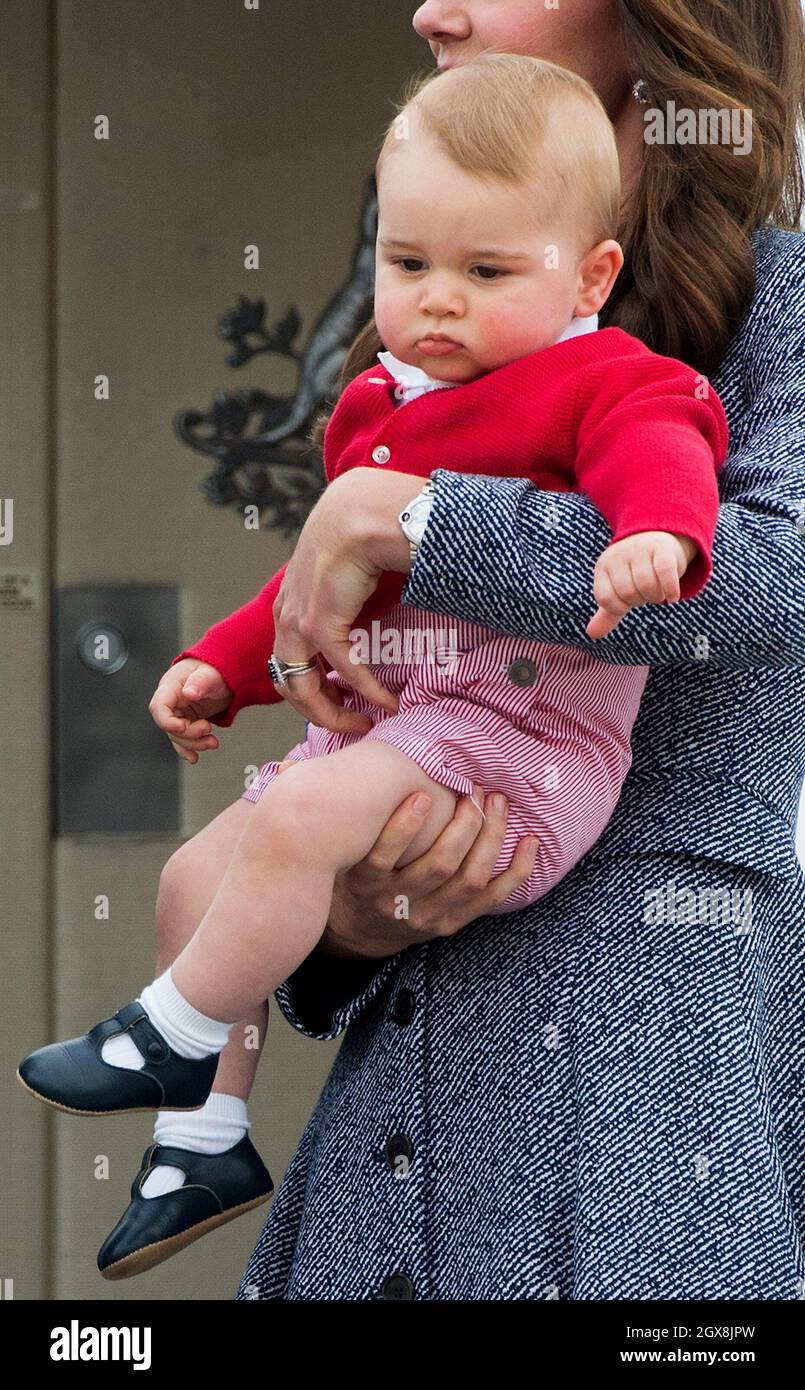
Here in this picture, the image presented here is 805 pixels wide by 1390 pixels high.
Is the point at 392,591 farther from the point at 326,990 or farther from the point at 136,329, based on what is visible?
the point at 136,329

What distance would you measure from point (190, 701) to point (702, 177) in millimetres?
636

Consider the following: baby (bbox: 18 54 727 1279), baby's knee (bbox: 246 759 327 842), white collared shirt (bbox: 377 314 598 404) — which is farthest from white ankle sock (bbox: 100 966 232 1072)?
white collared shirt (bbox: 377 314 598 404)

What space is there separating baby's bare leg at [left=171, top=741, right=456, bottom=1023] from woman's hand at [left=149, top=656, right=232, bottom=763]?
266 mm

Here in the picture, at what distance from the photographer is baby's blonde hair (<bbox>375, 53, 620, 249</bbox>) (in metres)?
1.19

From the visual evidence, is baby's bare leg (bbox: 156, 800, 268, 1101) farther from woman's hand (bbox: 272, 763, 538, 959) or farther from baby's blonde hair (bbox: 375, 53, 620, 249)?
baby's blonde hair (bbox: 375, 53, 620, 249)

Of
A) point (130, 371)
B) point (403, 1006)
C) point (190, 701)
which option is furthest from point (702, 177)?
point (130, 371)

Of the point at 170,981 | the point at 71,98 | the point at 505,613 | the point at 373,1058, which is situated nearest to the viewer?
the point at 505,613

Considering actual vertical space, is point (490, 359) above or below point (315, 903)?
above

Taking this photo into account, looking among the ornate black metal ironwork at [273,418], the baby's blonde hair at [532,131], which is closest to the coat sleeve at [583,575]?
the baby's blonde hair at [532,131]

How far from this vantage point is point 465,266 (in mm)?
1211

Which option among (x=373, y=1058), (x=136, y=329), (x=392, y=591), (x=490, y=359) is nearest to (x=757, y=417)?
(x=490, y=359)

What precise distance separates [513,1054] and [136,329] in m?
1.91

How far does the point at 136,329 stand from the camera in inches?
110

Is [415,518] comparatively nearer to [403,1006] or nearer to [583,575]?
[583,575]
